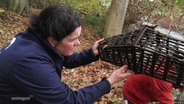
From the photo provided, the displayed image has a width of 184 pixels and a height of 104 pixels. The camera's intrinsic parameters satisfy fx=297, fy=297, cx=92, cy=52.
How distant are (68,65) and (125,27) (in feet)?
26.5

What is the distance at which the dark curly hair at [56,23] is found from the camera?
2.50 metres

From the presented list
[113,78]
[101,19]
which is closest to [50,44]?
[113,78]

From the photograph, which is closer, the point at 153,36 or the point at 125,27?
the point at 153,36

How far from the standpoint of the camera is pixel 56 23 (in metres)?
2.49

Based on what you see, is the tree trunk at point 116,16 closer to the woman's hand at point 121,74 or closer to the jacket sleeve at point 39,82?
the woman's hand at point 121,74

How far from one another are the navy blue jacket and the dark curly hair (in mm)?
81

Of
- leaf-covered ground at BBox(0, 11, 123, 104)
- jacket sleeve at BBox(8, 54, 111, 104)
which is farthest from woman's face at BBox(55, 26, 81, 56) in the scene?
leaf-covered ground at BBox(0, 11, 123, 104)

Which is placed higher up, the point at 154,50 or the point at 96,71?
the point at 154,50

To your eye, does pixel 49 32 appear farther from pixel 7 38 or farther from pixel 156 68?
pixel 7 38

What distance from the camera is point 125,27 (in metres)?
11.3

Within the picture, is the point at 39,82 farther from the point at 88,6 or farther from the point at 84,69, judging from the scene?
the point at 88,6

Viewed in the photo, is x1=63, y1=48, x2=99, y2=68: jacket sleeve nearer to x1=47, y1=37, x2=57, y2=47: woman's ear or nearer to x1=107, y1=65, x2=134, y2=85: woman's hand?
x1=107, y1=65, x2=134, y2=85: woman's hand

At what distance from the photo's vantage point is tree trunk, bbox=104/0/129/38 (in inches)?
371

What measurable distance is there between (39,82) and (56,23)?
51cm
